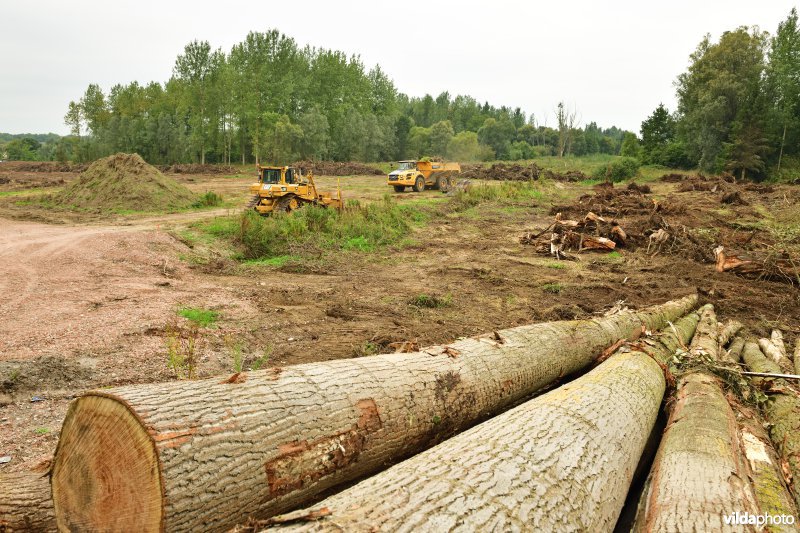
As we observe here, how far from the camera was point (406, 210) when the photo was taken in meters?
18.8

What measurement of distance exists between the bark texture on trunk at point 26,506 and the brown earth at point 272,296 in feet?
3.71

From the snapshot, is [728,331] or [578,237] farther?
[578,237]

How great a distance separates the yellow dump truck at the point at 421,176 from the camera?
26.7 metres

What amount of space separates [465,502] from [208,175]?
40179 mm

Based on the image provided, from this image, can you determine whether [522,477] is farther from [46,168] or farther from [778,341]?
[46,168]

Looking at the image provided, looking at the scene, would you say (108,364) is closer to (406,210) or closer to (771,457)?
(771,457)

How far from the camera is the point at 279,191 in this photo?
1642 cm

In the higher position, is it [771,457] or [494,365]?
[494,365]

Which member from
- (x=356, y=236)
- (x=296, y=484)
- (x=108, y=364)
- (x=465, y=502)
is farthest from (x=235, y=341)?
(x=356, y=236)

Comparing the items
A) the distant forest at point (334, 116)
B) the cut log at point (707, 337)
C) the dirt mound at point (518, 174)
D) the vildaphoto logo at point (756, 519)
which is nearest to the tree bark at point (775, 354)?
the cut log at point (707, 337)

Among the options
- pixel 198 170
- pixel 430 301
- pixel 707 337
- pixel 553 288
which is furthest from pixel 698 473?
pixel 198 170

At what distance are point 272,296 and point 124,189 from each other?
45.2ft

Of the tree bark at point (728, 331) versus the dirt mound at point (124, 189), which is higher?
the dirt mound at point (124, 189)

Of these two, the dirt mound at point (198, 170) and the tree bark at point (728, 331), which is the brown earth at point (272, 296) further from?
the dirt mound at point (198, 170)
